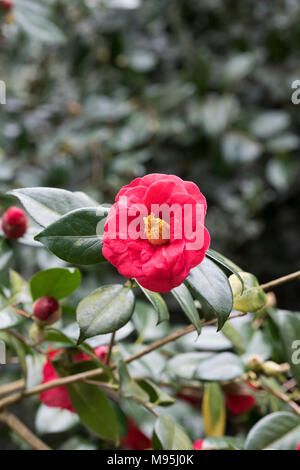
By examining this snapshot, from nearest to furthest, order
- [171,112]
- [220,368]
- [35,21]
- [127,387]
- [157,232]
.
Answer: [157,232] < [127,387] < [220,368] < [35,21] < [171,112]

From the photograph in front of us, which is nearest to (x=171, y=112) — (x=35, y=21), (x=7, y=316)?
(x=35, y=21)

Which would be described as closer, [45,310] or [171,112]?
[45,310]

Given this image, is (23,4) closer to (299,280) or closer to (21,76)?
(21,76)

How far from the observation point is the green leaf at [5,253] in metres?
0.65

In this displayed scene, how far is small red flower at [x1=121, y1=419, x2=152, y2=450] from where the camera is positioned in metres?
0.78

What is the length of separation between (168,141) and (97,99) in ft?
0.87

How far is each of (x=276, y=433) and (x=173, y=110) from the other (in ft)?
3.36

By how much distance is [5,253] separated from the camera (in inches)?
25.8

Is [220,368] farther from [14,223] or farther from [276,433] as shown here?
[14,223]

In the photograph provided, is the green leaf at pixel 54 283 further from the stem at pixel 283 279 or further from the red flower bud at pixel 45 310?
the stem at pixel 283 279

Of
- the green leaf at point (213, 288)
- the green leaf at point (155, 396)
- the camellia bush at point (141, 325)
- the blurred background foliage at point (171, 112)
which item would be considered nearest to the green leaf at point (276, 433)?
the camellia bush at point (141, 325)

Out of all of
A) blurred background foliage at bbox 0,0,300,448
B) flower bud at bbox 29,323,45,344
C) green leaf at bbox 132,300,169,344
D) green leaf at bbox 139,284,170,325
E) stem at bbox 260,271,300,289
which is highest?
blurred background foliage at bbox 0,0,300,448

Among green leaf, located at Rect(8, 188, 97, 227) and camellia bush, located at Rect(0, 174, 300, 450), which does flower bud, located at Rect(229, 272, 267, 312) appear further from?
green leaf, located at Rect(8, 188, 97, 227)

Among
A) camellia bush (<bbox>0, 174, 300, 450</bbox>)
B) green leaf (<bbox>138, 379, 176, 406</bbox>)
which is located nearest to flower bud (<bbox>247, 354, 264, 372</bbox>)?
camellia bush (<bbox>0, 174, 300, 450</bbox>)
